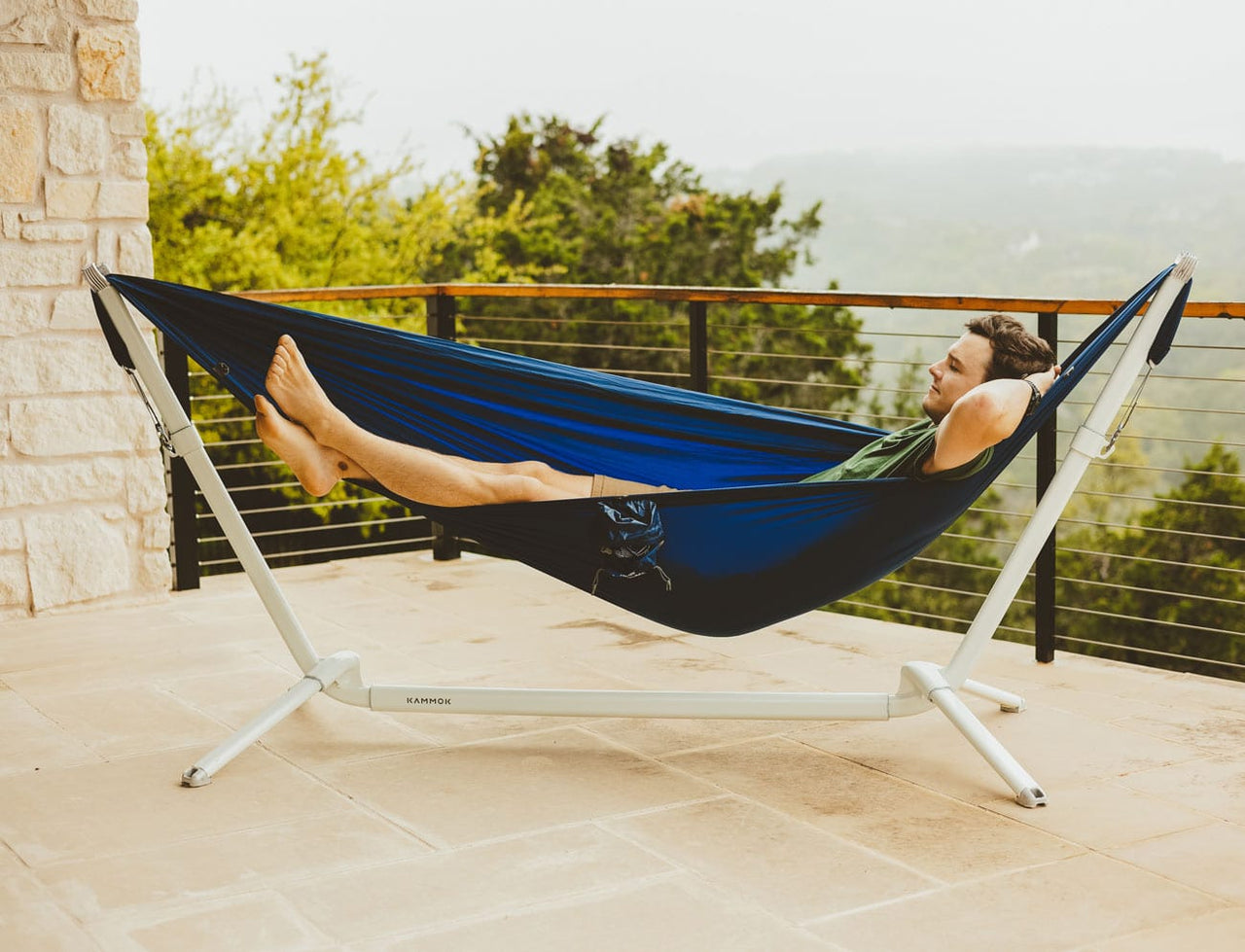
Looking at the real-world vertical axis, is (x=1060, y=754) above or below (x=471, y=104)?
below

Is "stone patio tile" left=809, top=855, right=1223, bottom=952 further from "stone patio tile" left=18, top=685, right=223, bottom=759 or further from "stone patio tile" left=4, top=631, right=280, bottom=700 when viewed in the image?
"stone patio tile" left=4, top=631, right=280, bottom=700

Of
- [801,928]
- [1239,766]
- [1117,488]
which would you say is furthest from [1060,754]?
[1117,488]

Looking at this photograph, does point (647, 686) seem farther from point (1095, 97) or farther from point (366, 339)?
point (1095, 97)

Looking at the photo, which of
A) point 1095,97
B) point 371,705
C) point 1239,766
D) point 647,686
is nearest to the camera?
point 1239,766

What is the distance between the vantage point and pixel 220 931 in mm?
1819

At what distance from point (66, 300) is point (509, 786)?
1.97 meters

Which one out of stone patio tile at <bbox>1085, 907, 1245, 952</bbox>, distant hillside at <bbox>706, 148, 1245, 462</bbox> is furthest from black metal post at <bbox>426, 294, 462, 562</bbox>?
distant hillside at <bbox>706, 148, 1245, 462</bbox>

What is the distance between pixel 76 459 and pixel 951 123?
57.1 feet

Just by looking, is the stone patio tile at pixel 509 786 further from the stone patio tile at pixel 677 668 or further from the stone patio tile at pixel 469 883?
the stone patio tile at pixel 677 668

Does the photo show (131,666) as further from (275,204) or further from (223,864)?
(275,204)

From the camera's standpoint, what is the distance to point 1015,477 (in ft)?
53.4

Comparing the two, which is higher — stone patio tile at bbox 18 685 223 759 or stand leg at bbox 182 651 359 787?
stand leg at bbox 182 651 359 787

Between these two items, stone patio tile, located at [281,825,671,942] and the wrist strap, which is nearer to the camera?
stone patio tile, located at [281,825,671,942]

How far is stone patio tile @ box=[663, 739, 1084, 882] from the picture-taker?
81.3 inches
